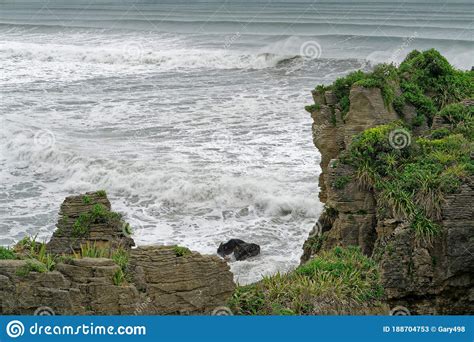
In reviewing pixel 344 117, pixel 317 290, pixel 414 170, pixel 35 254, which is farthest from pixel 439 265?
pixel 35 254

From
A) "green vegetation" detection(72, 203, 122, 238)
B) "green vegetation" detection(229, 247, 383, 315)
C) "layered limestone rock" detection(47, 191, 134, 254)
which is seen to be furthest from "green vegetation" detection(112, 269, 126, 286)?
"green vegetation" detection(72, 203, 122, 238)

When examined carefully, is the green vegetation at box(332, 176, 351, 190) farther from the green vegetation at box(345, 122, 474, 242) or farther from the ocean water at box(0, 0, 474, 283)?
the ocean water at box(0, 0, 474, 283)

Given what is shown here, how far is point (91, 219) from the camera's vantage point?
15672 mm

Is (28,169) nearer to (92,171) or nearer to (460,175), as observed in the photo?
(92,171)

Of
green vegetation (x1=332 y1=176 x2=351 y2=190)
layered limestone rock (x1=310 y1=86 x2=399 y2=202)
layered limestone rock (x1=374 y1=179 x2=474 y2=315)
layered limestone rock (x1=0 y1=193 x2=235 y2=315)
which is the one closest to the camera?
layered limestone rock (x1=0 y1=193 x2=235 y2=315)

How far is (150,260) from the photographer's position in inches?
482

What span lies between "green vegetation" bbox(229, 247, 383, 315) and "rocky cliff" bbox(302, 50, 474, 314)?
37 centimetres

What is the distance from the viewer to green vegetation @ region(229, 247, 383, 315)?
13.3 metres

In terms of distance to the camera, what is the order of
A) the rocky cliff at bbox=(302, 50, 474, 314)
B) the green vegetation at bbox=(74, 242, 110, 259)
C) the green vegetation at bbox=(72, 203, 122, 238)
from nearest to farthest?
the green vegetation at bbox=(74, 242, 110, 259) → the rocky cliff at bbox=(302, 50, 474, 314) → the green vegetation at bbox=(72, 203, 122, 238)

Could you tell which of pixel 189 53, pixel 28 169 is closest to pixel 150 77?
pixel 189 53

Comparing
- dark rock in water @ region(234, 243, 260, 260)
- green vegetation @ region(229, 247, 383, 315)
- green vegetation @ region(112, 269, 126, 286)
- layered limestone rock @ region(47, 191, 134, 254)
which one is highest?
layered limestone rock @ region(47, 191, 134, 254)

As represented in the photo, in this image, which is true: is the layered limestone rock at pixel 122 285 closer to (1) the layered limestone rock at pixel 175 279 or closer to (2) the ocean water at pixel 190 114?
(1) the layered limestone rock at pixel 175 279

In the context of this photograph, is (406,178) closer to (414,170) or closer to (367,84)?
(414,170)

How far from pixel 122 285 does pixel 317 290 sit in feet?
12.2
